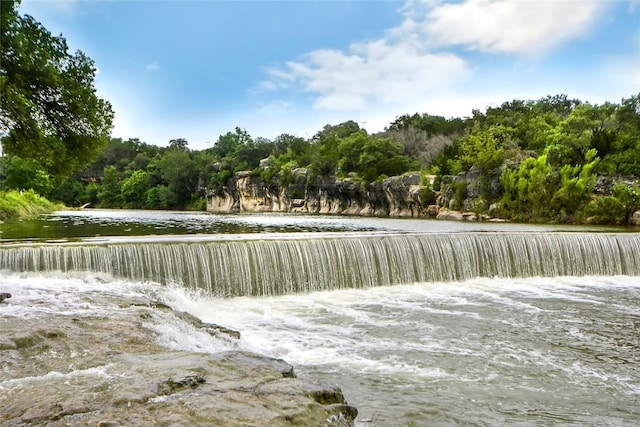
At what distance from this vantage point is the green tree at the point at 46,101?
10062mm

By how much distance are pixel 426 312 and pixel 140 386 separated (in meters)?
6.53

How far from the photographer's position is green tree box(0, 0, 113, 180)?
10.1 meters

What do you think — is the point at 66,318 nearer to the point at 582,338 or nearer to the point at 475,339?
the point at 475,339

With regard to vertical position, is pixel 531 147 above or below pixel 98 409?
above

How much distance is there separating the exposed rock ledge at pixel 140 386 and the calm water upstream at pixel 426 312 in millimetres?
822

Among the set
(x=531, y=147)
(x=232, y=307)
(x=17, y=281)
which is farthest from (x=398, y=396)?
(x=531, y=147)

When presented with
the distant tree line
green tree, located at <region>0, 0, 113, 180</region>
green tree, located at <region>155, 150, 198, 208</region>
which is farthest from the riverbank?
green tree, located at <region>155, 150, 198, 208</region>

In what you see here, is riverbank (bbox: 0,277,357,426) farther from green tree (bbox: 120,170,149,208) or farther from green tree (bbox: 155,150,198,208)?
green tree (bbox: 120,170,149,208)

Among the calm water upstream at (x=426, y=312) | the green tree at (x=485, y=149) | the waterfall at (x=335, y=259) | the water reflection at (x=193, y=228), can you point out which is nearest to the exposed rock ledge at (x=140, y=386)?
the calm water upstream at (x=426, y=312)

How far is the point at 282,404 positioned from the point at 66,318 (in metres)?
4.00

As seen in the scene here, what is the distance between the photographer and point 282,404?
3551 mm

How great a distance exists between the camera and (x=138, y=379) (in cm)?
393

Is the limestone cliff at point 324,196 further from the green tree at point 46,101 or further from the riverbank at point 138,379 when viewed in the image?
the riverbank at point 138,379

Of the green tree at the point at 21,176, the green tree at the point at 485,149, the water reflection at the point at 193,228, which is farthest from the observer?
the green tree at the point at 21,176
